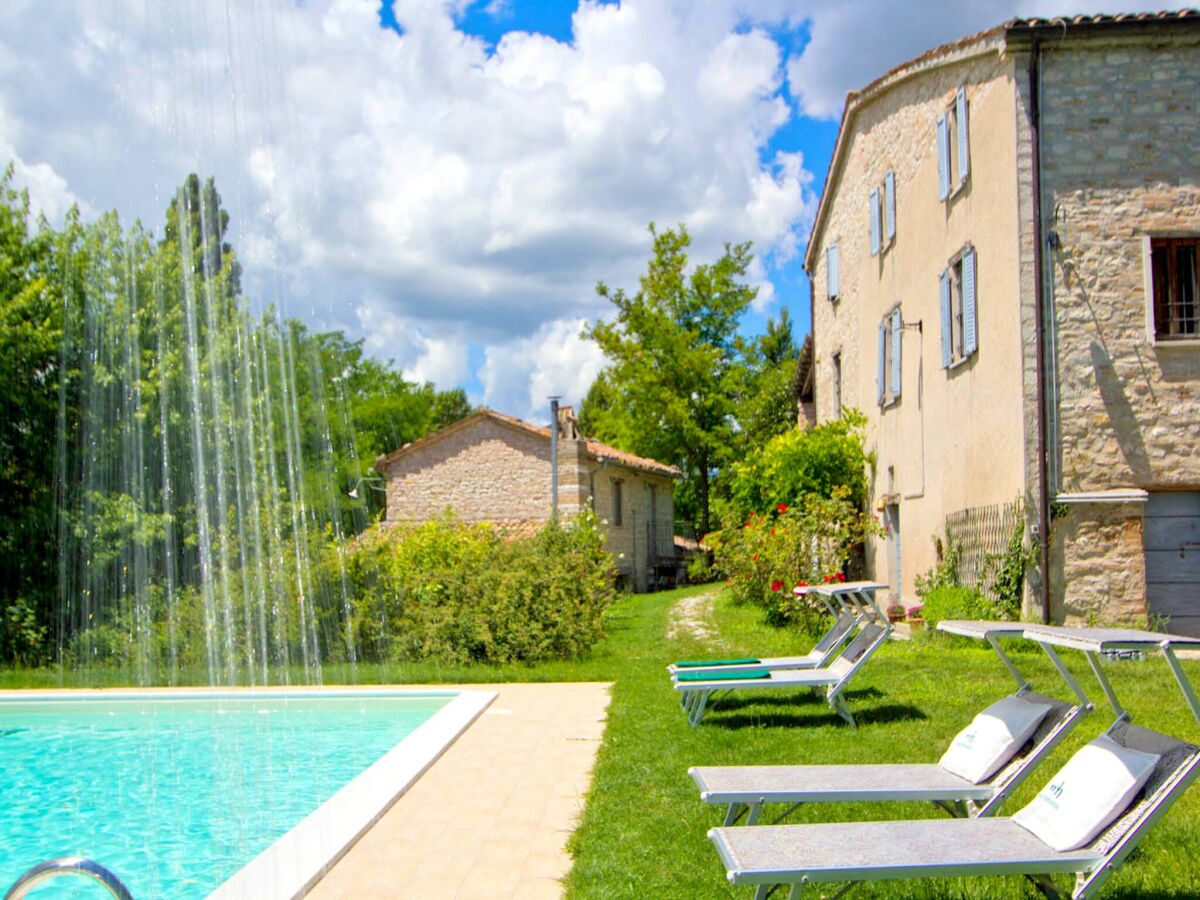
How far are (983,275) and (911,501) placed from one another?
4800 millimetres

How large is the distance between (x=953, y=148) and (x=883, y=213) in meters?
4.50

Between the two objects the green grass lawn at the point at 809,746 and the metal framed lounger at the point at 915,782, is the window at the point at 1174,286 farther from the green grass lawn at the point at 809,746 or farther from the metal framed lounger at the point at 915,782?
the metal framed lounger at the point at 915,782

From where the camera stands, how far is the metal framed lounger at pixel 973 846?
12.4 feet

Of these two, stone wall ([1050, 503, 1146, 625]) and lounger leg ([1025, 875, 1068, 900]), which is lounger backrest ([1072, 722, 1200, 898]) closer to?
lounger leg ([1025, 875, 1068, 900])

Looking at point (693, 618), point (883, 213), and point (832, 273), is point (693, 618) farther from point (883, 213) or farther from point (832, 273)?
point (832, 273)

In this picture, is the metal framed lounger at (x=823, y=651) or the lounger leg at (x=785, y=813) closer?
the lounger leg at (x=785, y=813)

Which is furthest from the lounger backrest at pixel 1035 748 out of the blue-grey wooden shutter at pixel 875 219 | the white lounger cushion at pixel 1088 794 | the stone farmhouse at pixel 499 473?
the stone farmhouse at pixel 499 473

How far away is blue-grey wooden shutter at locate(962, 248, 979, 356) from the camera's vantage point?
15.0 metres

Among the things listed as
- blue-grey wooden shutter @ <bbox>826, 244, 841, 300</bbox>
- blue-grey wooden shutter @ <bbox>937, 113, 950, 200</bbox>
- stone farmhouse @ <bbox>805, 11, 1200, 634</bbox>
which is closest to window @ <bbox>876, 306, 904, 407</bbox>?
blue-grey wooden shutter @ <bbox>937, 113, 950, 200</bbox>

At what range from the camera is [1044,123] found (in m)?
13.4

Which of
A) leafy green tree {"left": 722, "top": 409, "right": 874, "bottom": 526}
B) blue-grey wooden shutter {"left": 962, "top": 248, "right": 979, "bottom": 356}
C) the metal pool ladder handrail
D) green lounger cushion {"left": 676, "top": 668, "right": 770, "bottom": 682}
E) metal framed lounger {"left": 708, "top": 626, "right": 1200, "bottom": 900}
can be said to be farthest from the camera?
leafy green tree {"left": 722, "top": 409, "right": 874, "bottom": 526}

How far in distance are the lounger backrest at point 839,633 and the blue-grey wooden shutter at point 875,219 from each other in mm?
12300

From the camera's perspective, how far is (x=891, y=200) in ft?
65.2

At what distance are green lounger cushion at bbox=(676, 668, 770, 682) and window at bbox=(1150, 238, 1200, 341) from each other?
24.1 feet
